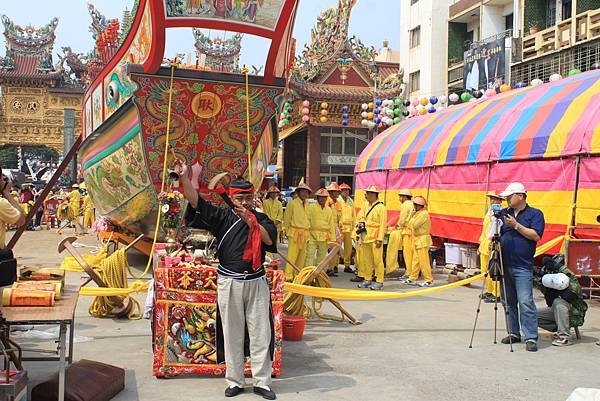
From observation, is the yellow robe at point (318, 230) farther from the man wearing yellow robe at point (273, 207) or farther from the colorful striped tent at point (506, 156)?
the colorful striped tent at point (506, 156)

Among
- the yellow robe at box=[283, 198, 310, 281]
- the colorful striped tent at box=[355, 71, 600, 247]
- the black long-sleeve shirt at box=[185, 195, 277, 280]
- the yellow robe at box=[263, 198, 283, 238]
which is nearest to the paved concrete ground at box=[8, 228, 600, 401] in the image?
the black long-sleeve shirt at box=[185, 195, 277, 280]

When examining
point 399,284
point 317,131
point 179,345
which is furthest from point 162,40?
point 317,131

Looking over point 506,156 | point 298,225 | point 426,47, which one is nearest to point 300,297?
point 298,225

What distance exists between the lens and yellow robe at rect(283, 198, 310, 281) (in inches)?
416

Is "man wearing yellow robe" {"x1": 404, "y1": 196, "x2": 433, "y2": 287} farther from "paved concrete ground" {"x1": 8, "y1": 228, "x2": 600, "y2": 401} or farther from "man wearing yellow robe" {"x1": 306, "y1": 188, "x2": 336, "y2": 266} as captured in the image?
"paved concrete ground" {"x1": 8, "y1": 228, "x2": 600, "y2": 401}

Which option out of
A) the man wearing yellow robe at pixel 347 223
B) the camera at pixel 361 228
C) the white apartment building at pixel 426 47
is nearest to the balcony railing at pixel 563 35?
the white apartment building at pixel 426 47

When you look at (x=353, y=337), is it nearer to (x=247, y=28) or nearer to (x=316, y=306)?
(x=316, y=306)

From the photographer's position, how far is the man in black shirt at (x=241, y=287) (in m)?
4.72

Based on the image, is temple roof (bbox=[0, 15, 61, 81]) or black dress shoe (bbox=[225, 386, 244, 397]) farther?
temple roof (bbox=[0, 15, 61, 81])

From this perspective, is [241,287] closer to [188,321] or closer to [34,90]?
[188,321]

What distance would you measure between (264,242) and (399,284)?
6592 mm

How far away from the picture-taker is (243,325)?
4.79 meters

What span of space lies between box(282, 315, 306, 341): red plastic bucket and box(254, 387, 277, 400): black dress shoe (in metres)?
1.72

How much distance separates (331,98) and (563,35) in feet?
30.1
